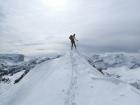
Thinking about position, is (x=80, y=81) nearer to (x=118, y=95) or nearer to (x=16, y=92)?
(x=118, y=95)

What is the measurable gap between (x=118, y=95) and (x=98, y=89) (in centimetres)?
197

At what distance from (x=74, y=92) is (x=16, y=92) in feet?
24.5

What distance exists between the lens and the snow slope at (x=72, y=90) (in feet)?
50.7

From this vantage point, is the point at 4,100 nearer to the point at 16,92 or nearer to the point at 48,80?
Result: the point at 16,92

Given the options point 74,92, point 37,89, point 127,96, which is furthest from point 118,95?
point 37,89

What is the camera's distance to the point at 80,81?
1964 centimetres

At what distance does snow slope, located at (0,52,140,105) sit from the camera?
1545 centimetres

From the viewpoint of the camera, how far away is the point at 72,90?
58.2 ft

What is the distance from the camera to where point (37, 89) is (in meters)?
19.9

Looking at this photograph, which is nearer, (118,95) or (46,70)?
(118,95)

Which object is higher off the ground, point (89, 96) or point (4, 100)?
point (89, 96)

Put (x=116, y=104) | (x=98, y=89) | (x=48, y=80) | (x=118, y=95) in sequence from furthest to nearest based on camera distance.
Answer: (x=48, y=80), (x=98, y=89), (x=118, y=95), (x=116, y=104)

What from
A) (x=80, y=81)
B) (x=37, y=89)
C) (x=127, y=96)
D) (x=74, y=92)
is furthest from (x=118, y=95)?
(x=37, y=89)

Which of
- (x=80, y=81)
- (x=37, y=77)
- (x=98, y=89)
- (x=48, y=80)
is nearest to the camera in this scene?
(x=98, y=89)
